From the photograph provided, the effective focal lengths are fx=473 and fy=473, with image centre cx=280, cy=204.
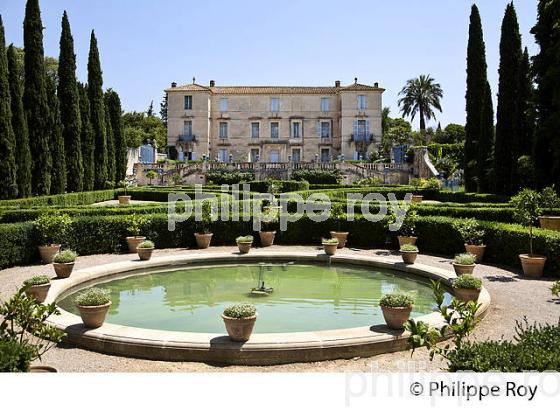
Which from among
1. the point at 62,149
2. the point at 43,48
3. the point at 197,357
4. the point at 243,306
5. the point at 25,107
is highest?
the point at 43,48

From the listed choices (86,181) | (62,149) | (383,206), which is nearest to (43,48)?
(62,149)

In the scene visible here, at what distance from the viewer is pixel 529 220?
10906mm

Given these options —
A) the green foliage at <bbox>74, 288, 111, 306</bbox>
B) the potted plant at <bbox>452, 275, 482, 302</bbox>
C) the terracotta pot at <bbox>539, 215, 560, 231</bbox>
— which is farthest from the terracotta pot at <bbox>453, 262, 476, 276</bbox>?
the green foliage at <bbox>74, 288, 111, 306</bbox>

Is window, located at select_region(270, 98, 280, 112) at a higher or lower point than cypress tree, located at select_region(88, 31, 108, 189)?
higher

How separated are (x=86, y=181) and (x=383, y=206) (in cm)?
2099

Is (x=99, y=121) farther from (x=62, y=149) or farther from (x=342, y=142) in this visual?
(x=342, y=142)

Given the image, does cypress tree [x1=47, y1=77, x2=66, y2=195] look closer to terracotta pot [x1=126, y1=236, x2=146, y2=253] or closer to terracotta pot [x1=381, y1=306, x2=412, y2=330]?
terracotta pot [x1=126, y1=236, x2=146, y2=253]

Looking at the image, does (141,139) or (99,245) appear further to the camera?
(141,139)

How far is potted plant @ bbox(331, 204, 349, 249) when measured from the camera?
1448 centimetres

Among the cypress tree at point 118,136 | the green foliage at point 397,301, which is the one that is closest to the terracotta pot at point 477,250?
the green foliage at point 397,301

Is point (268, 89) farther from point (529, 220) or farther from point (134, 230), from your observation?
point (529, 220)

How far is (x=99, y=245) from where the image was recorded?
535 inches

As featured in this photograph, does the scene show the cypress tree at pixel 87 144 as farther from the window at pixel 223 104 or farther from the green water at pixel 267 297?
the window at pixel 223 104

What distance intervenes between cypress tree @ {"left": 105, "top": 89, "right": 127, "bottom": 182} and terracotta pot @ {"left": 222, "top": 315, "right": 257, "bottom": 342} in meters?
31.7
